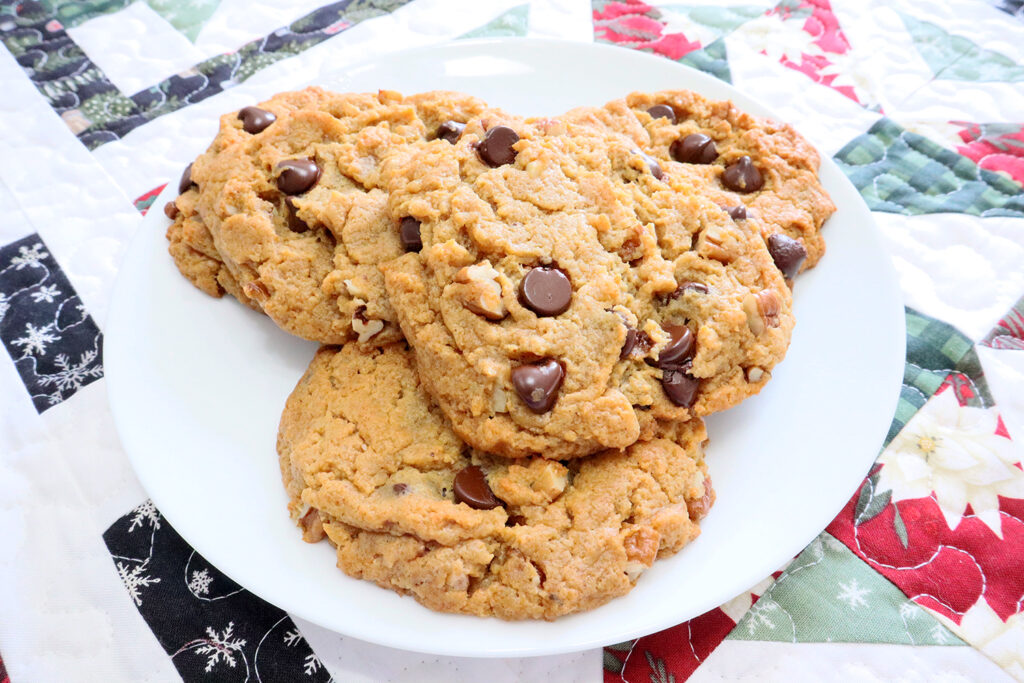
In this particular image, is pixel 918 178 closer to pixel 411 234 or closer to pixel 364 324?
pixel 411 234

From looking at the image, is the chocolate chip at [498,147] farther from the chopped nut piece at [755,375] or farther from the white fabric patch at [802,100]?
the white fabric patch at [802,100]

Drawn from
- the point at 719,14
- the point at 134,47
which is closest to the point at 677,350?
the point at 719,14

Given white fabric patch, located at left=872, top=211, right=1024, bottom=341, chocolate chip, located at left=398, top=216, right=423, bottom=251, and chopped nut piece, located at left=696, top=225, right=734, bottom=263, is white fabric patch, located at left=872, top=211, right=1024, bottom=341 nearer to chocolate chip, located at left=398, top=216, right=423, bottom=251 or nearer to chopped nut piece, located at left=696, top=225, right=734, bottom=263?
chopped nut piece, located at left=696, top=225, right=734, bottom=263

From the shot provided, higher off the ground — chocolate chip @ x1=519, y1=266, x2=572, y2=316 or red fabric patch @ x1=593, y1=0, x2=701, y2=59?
chocolate chip @ x1=519, y1=266, x2=572, y2=316

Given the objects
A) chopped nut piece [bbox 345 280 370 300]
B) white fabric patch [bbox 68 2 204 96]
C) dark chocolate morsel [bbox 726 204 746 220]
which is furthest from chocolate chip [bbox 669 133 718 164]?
white fabric patch [bbox 68 2 204 96]

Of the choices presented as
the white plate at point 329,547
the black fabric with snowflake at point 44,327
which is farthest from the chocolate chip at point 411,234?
the black fabric with snowflake at point 44,327
